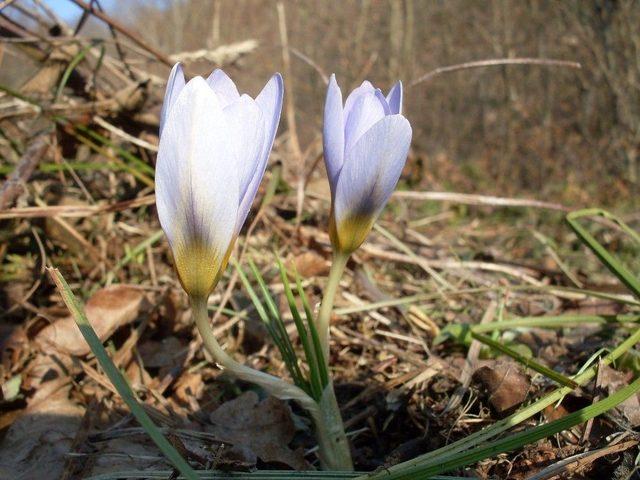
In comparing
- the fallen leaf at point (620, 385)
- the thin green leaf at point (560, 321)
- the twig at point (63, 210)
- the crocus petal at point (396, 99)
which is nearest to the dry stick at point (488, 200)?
the thin green leaf at point (560, 321)

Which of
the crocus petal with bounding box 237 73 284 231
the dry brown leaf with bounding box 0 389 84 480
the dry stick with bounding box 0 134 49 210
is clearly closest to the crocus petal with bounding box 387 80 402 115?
the crocus petal with bounding box 237 73 284 231

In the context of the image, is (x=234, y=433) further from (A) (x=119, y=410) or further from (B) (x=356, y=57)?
(B) (x=356, y=57)

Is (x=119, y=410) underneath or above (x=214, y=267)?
underneath

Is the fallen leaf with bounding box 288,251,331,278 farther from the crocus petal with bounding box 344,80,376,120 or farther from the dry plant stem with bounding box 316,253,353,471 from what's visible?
the crocus petal with bounding box 344,80,376,120

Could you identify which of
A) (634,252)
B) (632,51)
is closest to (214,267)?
(634,252)

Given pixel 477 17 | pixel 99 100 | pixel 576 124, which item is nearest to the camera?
pixel 99 100

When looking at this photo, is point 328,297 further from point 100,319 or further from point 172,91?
point 100,319
